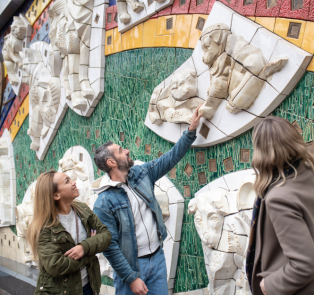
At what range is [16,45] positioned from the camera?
535 centimetres

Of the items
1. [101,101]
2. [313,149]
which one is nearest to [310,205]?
[313,149]

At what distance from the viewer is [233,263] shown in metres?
2.09

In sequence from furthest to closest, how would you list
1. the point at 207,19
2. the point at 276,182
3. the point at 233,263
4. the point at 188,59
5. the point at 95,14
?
the point at 95,14 → the point at 188,59 → the point at 207,19 → the point at 233,263 → the point at 276,182

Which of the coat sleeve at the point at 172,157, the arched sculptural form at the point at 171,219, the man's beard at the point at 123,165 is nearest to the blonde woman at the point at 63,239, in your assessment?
the man's beard at the point at 123,165

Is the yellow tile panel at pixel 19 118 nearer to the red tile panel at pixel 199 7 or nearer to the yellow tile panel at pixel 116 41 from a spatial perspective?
the yellow tile panel at pixel 116 41

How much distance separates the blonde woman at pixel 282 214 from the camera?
103 centimetres

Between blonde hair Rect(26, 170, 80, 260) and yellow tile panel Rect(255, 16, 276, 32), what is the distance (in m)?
1.38

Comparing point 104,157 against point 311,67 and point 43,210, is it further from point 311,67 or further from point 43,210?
point 311,67

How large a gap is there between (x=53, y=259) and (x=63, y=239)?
0.11m

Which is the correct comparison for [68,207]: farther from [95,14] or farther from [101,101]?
[95,14]

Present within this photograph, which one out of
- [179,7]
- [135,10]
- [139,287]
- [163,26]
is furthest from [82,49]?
[139,287]

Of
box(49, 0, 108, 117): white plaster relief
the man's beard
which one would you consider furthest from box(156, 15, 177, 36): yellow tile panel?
the man's beard

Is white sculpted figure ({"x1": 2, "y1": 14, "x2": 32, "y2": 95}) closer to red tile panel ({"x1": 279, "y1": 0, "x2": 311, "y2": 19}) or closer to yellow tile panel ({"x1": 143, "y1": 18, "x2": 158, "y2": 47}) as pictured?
yellow tile panel ({"x1": 143, "y1": 18, "x2": 158, "y2": 47})

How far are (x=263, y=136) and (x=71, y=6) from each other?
3.14 metres
